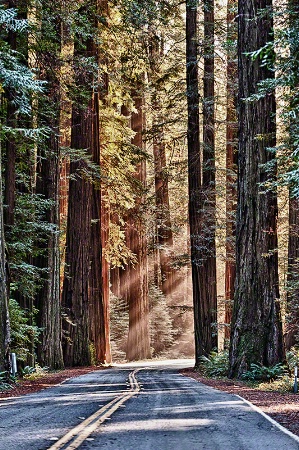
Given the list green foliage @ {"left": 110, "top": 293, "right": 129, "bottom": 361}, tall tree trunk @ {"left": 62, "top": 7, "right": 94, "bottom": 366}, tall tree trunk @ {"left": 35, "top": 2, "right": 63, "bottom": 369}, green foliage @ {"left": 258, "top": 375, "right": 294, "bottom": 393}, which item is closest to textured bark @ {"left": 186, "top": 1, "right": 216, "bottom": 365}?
tall tree trunk @ {"left": 62, "top": 7, "right": 94, "bottom": 366}

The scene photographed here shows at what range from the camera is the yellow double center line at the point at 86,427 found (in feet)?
22.3

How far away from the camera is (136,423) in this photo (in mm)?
8305

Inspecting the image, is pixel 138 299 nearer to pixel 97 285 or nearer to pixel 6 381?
pixel 97 285

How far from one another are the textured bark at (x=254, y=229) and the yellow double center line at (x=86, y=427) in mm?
4844

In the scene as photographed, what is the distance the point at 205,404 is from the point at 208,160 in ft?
44.5

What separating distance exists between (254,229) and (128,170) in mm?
13011

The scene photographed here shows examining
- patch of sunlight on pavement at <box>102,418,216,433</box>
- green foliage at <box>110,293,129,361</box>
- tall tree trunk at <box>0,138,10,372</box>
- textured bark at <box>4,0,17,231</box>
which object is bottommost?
green foliage at <box>110,293,129,361</box>

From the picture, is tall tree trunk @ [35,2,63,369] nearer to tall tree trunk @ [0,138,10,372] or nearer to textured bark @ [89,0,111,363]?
textured bark @ [89,0,111,363]

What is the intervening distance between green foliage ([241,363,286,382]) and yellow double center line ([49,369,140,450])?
14.8ft

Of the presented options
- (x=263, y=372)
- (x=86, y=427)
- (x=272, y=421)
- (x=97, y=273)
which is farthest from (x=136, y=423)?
(x=97, y=273)

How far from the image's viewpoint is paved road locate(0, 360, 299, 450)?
22.9 ft

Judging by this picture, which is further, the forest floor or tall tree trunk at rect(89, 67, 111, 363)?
tall tree trunk at rect(89, 67, 111, 363)

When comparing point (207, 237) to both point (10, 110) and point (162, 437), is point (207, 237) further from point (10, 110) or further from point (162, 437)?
point (162, 437)

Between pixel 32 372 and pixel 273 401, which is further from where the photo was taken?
pixel 32 372
